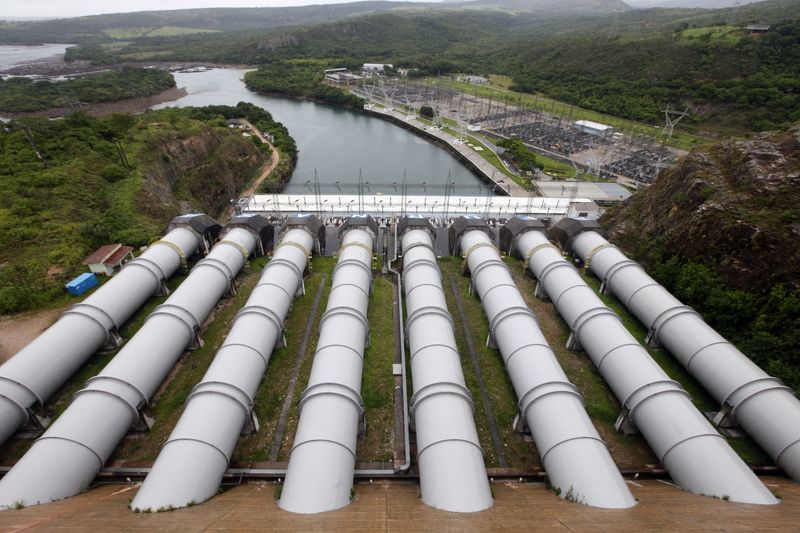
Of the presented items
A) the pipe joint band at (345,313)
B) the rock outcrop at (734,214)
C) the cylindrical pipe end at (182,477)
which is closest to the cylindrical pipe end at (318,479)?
the cylindrical pipe end at (182,477)

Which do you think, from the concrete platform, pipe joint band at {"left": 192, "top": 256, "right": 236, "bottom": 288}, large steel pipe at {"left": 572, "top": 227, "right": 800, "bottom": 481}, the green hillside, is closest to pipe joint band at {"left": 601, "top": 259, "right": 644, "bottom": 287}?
large steel pipe at {"left": 572, "top": 227, "right": 800, "bottom": 481}

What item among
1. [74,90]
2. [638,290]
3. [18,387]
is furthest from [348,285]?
[74,90]

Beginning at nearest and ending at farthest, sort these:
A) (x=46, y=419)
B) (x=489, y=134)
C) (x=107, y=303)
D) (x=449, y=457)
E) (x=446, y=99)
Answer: (x=449, y=457)
(x=46, y=419)
(x=107, y=303)
(x=489, y=134)
(x=446, y=99)

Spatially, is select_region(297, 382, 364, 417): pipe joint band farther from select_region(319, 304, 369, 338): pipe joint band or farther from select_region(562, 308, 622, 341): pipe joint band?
select_region(562, 308, 622, 341): pipe joint band

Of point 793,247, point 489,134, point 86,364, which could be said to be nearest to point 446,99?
point 489,134

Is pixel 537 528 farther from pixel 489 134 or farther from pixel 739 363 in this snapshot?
pixel 489 134

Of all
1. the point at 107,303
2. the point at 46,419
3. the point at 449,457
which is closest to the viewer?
the point at 449,457

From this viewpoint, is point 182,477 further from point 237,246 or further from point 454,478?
point 237,246
